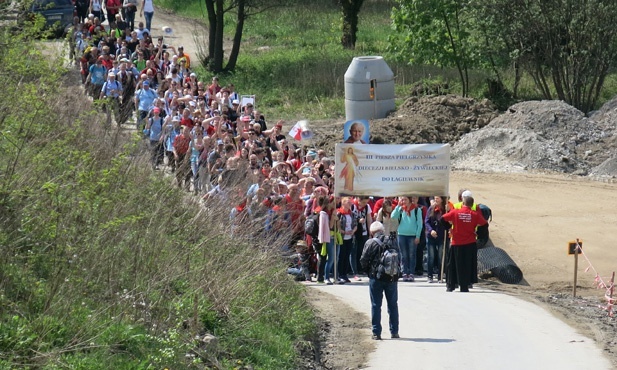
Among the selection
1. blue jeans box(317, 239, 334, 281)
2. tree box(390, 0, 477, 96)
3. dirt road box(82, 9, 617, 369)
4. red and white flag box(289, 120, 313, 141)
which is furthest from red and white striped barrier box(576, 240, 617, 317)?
tree box(390, 0, 477, 96)

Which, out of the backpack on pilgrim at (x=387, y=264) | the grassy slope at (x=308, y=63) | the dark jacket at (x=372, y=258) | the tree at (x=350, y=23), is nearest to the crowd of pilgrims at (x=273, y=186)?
the dark jacket at (x=372, y=258)

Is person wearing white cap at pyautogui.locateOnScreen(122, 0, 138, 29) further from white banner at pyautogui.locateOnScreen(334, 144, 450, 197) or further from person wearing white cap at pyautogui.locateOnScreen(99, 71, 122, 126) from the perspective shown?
white banner at pyautogui.locateOnScreen(334, 144, 450, 197)

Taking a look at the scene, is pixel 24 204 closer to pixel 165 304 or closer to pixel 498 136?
pixel 165 304

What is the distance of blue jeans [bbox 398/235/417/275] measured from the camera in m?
19.5

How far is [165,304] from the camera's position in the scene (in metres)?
11.8

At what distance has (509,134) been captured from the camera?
1287 inches

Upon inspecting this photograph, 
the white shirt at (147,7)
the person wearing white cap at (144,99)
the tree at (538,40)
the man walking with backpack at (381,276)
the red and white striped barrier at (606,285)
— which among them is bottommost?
the red and white striped barrier at (606,285)

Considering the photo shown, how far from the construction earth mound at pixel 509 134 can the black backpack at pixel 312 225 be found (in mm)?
12862

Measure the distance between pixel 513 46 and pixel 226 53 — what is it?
13.5 metres

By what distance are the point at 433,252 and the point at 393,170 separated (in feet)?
5.31

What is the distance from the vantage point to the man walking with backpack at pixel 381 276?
47.3 feet

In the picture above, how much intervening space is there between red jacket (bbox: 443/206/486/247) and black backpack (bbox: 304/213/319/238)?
2.16m

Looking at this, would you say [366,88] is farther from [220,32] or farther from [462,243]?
[462,243]

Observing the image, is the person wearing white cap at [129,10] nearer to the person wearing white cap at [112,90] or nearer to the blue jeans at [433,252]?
the person wearing white cap at [112,90]
